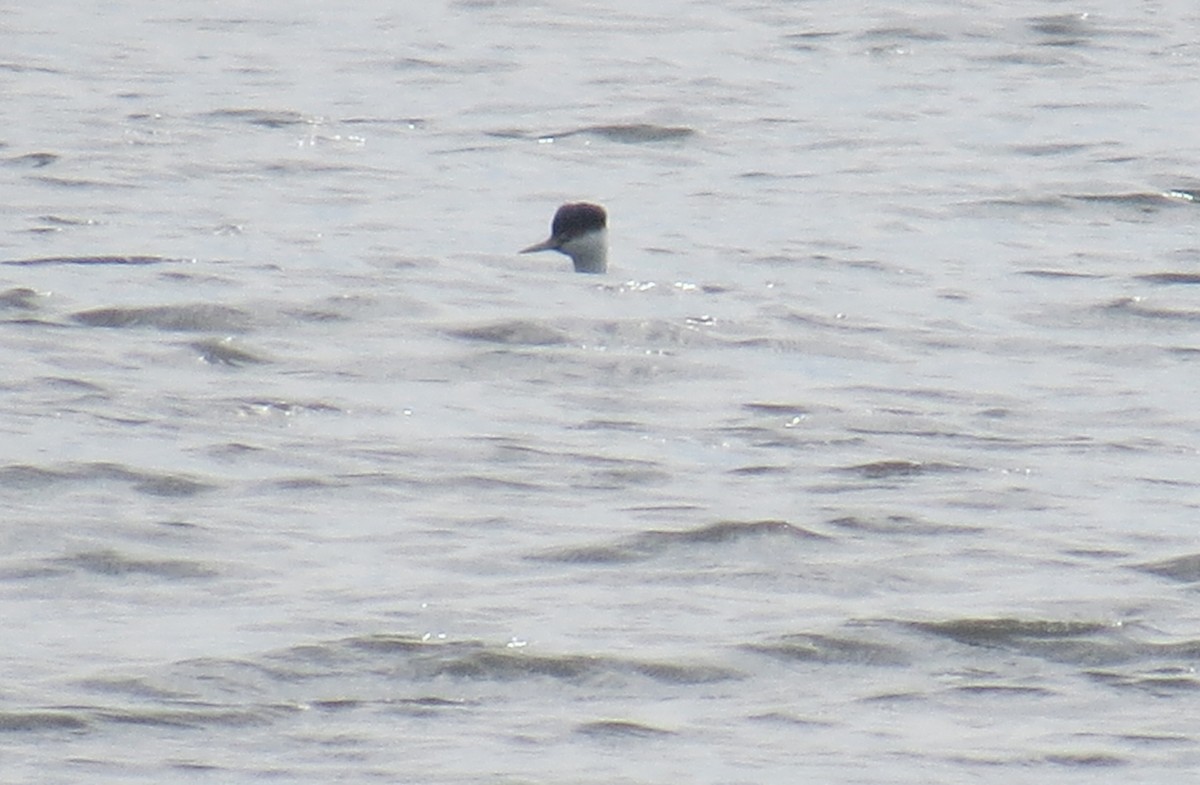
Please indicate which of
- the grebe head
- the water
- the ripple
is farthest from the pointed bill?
the ripple

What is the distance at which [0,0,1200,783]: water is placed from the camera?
7.52 metres

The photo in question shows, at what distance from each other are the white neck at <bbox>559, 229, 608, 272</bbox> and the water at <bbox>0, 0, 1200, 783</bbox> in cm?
12

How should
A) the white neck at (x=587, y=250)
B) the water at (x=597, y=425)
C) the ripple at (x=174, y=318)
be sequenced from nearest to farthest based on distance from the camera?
the water at (x=597, y=425) < the ripple at (x=174, y=318) < the white neck at (x=587, y=250)

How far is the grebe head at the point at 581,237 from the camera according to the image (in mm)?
13945

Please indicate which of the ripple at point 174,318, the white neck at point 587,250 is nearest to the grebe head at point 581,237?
the white neck at point 587,250

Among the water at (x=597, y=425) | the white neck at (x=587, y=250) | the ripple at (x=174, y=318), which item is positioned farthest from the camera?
the white neck at (x=587, y=250)

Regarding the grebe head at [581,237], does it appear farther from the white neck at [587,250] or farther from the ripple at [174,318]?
the ripple at [174,318]

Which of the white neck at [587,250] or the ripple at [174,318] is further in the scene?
the white neck at [587,250]

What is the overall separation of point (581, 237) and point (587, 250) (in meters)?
0.06

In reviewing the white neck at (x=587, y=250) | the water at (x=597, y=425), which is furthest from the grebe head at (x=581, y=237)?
the water at (x=597, y=425)

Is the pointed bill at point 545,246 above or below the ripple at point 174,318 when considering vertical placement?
below

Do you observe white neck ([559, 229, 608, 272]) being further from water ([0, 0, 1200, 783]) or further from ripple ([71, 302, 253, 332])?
ripple ([71, 302, 253, 332])

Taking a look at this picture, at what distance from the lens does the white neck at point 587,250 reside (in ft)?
45.7

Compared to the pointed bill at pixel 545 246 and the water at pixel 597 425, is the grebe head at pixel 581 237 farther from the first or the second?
the water at pixel 597 425
